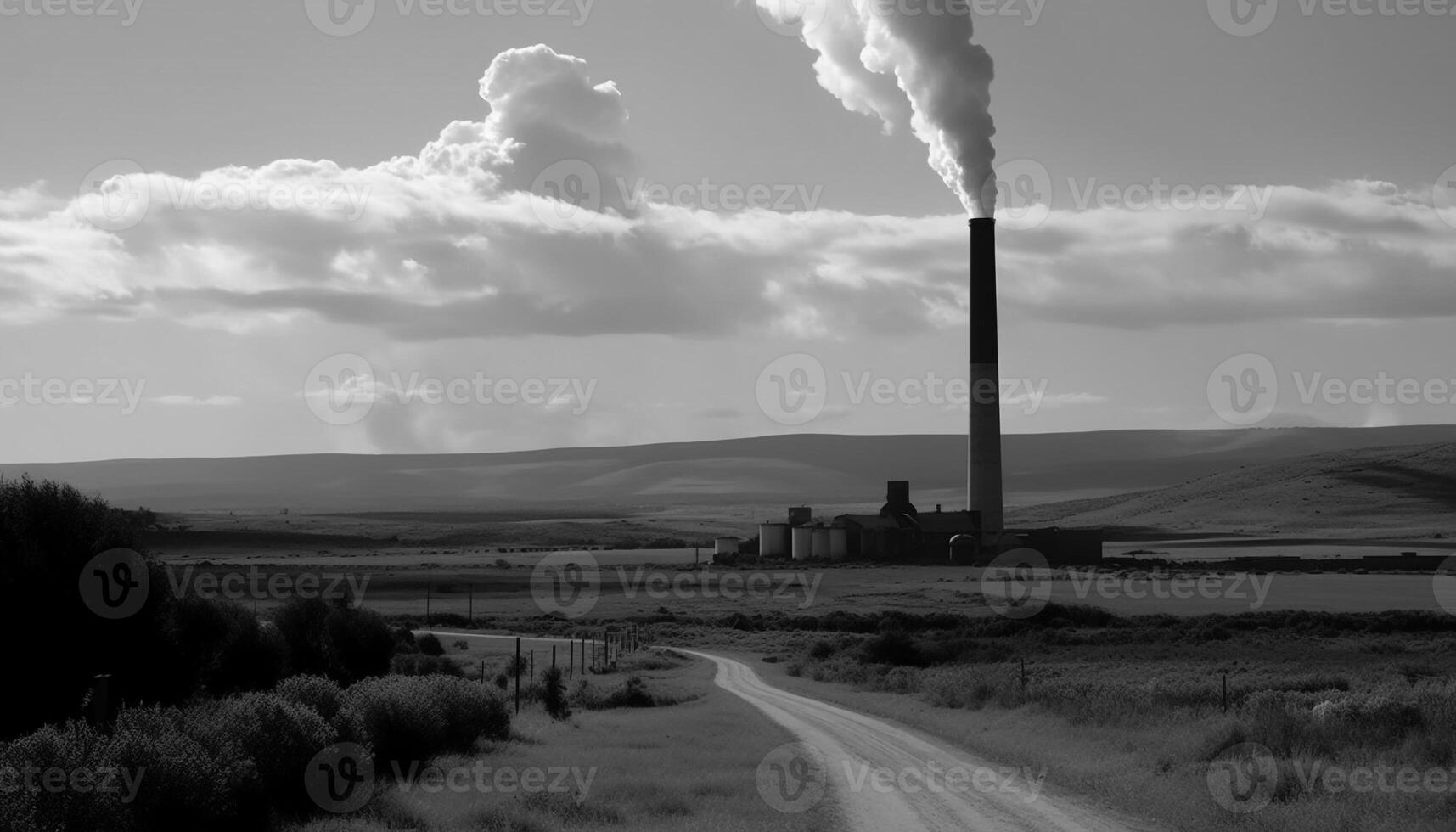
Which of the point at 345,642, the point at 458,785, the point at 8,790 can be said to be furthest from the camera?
the point at 345,642

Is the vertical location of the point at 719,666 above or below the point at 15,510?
below

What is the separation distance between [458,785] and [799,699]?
65.5 ft

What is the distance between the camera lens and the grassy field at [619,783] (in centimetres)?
1728

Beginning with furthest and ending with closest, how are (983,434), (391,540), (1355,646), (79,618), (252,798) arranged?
(391,540) < (983,434) < (1355,646) < (79,618) < (252,798)

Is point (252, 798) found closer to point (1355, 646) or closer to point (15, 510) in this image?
point (15, 510)

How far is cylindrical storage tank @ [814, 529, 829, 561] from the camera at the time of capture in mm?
128075

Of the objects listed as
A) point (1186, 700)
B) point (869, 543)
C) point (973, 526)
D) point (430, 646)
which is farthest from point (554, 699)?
point (869, 543)

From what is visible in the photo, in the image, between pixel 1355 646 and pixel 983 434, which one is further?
pixel 983 434

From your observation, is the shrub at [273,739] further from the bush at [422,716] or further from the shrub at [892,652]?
the shrub at [892,652]

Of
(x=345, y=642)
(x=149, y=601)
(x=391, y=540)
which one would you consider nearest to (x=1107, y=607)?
(x=345, y=642)

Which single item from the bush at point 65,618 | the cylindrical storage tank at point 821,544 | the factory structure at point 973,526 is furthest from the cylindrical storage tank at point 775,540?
the bush at point 65,618

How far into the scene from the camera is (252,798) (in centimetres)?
1670

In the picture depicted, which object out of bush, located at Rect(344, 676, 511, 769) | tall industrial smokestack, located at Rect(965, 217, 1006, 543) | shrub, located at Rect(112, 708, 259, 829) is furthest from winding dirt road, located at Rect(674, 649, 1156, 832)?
tall industrial smokestack, located at Rect(965, 217, 1006, 543)

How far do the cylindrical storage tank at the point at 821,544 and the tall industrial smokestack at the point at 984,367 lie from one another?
78.9 feet
